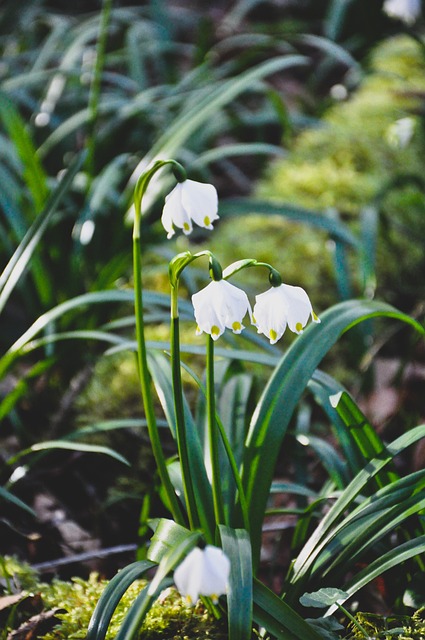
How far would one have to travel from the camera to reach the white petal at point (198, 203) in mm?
907

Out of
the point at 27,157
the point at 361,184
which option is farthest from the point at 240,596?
the point at 361,184

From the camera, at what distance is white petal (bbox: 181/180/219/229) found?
907 mm

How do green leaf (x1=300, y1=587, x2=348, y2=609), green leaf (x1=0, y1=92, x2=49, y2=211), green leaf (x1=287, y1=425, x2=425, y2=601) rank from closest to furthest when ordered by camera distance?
green leaf (x1=300, y1=587, x2=348, y2=609) → green leaf (x1=287, y1=425, x2=425, y2=601) → green leaf (x1=0, y1=92, x2=49, y2=211)

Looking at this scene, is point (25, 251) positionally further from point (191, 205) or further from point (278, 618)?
point (278, 618)

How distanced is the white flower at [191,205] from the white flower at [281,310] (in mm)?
126

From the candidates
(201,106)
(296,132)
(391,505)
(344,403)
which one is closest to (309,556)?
(391,505)

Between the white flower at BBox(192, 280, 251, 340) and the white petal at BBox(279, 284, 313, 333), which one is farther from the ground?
the white flower at BBox(192, 280, 251, 340)

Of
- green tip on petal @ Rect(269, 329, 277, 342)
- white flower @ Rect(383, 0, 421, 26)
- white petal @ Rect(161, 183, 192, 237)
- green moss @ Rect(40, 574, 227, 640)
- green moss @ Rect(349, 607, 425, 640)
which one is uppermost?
white flower @ Rect(383, 0, 421, 26)

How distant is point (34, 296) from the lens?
192 cm

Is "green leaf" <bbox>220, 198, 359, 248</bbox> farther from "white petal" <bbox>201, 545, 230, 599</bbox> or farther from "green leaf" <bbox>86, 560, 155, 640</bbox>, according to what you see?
"white petal" <bbox>201, 545, 230, 599</bbox>

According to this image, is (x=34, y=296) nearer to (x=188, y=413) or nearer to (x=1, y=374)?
(x=1, y=374)

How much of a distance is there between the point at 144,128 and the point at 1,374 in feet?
4.51

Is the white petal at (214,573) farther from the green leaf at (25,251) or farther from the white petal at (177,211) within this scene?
the green leaf at (25,251)

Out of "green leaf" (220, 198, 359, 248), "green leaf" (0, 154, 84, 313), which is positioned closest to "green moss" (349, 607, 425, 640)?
"green leaf" (0, 154, 84, 313)
